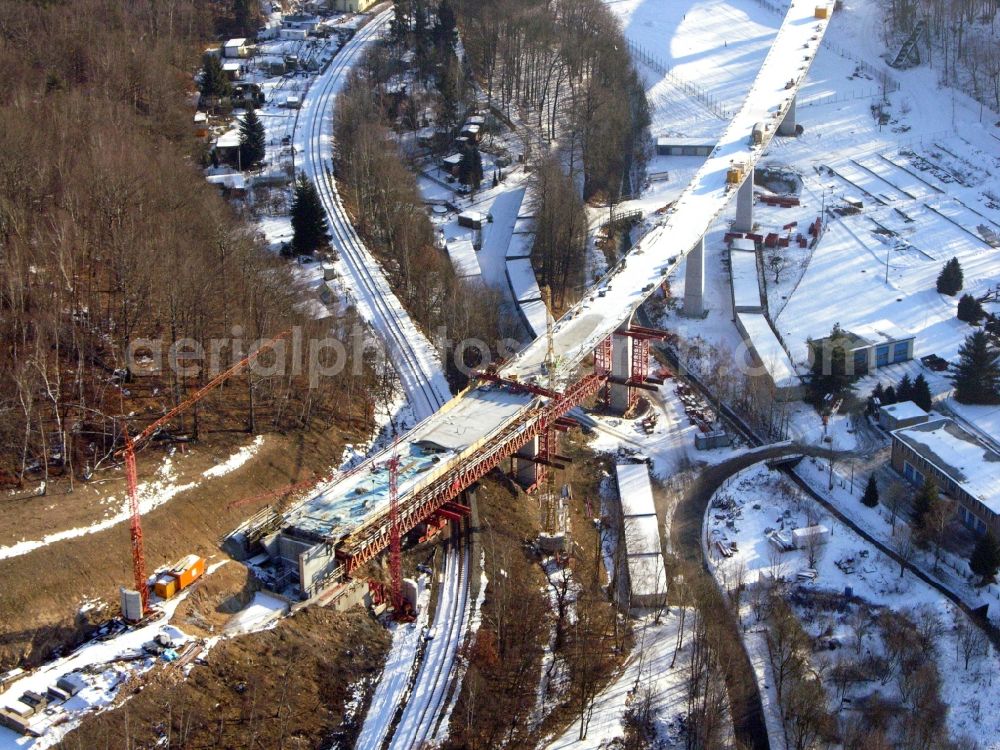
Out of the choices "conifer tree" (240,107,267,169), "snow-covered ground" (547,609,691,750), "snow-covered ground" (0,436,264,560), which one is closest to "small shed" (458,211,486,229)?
"conifer tree" (240,107,267,169)

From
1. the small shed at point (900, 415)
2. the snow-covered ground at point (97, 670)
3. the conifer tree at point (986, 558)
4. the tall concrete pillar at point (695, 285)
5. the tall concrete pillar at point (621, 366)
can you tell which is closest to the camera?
the snow-covered ground at point (97, 670)

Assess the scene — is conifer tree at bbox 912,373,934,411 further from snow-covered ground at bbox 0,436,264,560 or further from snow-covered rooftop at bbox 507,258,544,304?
snow-covered ground at bbox 0,436,264,560

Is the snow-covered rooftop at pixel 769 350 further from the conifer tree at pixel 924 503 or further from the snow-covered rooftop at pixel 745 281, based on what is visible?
the conifer tree at pixel 924 503

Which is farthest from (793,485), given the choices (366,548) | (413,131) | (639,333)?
(413,131)

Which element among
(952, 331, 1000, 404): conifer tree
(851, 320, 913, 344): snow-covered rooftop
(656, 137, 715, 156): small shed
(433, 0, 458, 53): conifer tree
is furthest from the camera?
(433, 0, 458, 53): conifer tree

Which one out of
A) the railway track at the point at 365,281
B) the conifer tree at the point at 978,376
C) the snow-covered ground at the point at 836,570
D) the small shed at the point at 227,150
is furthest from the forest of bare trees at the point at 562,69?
the snow-covered ground at the point at 836,570

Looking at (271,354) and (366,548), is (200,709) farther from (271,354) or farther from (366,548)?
(271,354)

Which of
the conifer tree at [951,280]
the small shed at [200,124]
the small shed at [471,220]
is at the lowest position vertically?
the conifer tree at [951,280]
